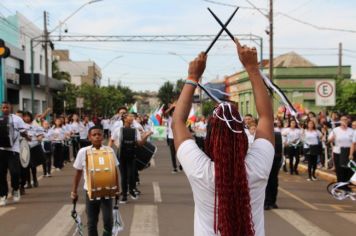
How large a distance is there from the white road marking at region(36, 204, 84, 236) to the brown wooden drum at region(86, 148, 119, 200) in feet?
6.58

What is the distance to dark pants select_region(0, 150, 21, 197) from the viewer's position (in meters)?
11.2

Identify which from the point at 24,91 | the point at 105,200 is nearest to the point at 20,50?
the point at 24,91

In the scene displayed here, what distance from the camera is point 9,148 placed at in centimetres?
1136

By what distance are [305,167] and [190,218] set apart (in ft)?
35.3

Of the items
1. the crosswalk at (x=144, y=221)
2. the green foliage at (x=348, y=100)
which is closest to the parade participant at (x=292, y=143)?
the crosswalk at (x=144, y=221)

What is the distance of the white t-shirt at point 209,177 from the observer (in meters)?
2.93

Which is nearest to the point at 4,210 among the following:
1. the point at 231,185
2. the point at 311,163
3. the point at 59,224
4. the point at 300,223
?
the point at 59,224

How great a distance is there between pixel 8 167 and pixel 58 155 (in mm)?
7358

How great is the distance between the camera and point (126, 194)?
11594 millimetres

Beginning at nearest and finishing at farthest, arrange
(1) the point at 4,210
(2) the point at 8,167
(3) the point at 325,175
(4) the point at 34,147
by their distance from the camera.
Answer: (1) the point at 4,210
(2) the point at 8,167
(4) the point at 34,147
(3) the point at 325,175

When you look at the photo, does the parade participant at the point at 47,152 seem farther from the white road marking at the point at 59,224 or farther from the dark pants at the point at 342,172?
the dark pants at the point at 342,172

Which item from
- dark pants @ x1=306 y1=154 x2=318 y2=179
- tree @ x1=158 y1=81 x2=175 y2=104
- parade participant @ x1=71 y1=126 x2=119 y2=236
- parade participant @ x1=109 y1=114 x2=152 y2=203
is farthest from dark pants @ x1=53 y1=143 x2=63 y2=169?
tree @ x1=158 y1=81 x2=175 y2=104

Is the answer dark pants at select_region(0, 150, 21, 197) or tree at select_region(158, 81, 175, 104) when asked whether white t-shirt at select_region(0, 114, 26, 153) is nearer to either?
dark pants at select_region(0, 150, 21, 197)

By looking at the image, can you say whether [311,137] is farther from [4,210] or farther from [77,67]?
[77,67]
